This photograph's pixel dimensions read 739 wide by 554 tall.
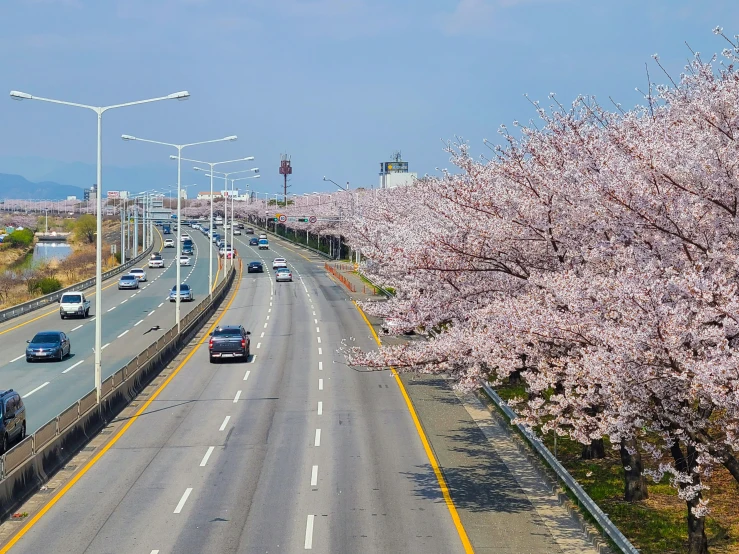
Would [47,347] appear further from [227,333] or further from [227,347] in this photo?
[227,347]

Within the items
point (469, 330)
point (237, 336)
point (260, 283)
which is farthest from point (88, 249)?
point (469, 330)

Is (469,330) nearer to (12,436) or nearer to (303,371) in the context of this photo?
(12,436)

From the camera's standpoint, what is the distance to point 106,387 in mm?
29641

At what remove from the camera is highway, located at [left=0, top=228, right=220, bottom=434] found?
33.4m

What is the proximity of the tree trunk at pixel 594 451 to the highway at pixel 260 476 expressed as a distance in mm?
4070

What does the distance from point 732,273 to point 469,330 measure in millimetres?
6985

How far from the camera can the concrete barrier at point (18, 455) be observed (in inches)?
747

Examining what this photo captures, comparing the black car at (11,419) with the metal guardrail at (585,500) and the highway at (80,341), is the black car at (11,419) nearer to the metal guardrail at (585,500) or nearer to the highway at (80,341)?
the highway at (80,341)

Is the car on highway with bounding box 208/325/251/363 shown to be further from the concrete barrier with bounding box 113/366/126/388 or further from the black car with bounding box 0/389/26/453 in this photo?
the black car with bounding box 0/389/26/453

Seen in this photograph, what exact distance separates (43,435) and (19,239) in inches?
5739

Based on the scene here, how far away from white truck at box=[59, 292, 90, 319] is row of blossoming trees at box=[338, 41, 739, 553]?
40699 mm

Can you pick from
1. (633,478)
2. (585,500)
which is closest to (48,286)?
(633,478)

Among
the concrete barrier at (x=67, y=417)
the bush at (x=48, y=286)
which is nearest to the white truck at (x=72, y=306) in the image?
the bush at (x=48, y=286)

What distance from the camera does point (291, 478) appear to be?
21.6 meters
